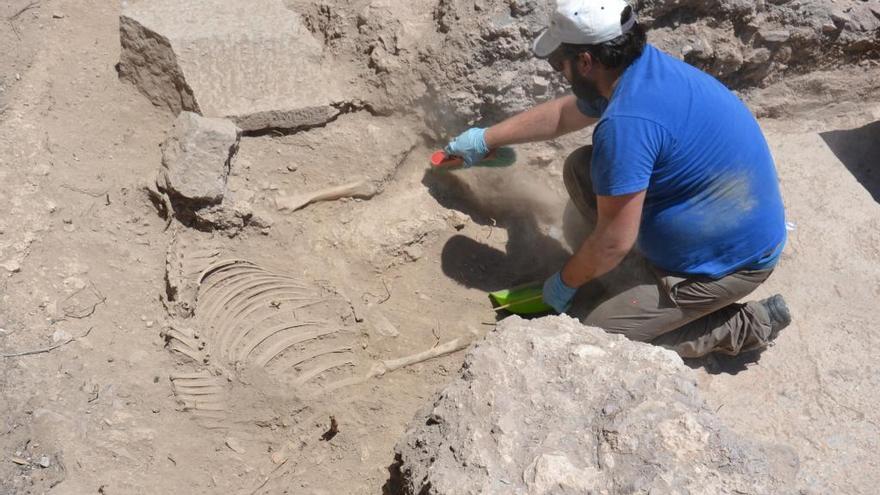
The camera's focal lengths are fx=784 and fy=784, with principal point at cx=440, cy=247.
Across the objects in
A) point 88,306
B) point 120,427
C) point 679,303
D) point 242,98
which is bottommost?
point 679,303

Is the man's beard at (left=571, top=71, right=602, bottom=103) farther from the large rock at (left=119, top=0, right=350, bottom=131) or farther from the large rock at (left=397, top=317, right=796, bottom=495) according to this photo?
the large rock at (left=119, top=0, right=350, bottom=131)

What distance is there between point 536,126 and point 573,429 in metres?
1.69

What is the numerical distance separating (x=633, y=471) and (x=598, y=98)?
159cm

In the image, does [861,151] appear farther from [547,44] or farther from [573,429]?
[573,429]

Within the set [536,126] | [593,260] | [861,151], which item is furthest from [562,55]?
[861,151]

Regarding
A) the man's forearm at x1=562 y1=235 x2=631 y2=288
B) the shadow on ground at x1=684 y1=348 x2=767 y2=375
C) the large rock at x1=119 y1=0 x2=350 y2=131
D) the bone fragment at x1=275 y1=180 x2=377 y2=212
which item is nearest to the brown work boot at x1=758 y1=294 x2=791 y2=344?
the shadow on ground at x1=684 y1=348 x2=767 y2=375

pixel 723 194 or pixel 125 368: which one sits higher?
pixel 723 194

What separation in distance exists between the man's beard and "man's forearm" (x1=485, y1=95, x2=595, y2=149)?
1.19 feet

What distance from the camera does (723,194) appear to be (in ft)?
10.3

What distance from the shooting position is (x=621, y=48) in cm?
290

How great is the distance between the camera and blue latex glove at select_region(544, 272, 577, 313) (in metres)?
3.48

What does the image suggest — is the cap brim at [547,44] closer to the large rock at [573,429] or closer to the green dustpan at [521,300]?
the large rock at [573,429]

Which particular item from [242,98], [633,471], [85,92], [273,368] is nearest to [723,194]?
[633,471]

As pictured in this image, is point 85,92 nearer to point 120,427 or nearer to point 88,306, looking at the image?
point 88,306
